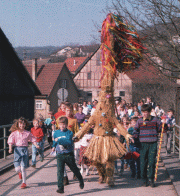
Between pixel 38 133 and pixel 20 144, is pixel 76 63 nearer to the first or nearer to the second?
pixel 38 133

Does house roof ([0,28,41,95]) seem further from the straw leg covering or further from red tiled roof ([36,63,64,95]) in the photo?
red tiled roof ([36,63,64,95])

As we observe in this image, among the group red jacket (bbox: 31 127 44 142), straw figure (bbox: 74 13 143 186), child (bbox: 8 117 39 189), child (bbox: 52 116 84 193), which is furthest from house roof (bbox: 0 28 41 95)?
child (bbox: 52 116 84 193)

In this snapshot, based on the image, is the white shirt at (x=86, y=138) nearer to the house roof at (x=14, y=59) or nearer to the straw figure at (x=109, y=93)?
the straw figure at (x=109, y=93)

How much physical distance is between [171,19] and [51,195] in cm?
737

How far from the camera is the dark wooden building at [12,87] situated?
16550mm

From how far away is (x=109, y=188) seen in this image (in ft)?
23.4

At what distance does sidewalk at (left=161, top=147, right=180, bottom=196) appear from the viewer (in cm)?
732

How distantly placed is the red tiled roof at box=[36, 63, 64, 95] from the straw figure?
36425 millimetres

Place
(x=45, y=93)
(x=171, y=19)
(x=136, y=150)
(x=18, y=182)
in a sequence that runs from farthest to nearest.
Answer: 1. (x=45, y=93)
2. (x=171, y=19)
3. (x=136, y=150)
4. (x=18, y=182)

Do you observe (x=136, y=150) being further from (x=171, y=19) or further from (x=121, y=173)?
(x=171, y=19)

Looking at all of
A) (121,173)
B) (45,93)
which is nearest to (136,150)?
(121,173)

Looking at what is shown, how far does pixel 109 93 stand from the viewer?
7234 mm

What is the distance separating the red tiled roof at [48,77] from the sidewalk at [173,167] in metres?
33.2

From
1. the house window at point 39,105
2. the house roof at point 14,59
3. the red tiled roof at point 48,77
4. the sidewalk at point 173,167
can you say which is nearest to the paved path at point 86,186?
the sidewalk at point 173,167
